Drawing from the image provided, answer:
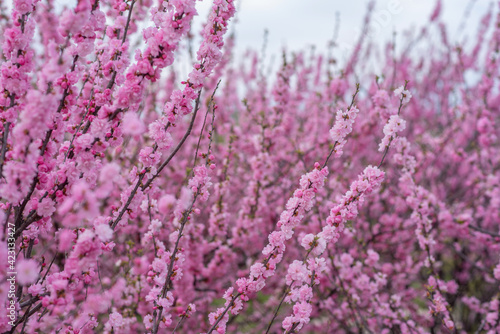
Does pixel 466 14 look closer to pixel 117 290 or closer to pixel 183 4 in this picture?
pixel 183 4

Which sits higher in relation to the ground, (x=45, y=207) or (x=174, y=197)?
(x=174, y=197)

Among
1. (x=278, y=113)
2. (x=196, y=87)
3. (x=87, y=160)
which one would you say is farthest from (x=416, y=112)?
(x=87, y=160)

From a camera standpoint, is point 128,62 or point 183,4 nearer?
point 183,4

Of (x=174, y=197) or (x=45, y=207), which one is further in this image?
(x=174, y=197)

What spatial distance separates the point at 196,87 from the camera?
1849 millimetres

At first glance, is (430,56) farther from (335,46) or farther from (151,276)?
(151,276)

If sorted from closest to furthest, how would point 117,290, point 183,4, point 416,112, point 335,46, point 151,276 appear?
point 183,4, point 117,290, point 151,276, point 335,46, point 416,112

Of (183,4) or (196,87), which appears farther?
(196,87)

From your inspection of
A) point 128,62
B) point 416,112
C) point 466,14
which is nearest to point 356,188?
point 128,62

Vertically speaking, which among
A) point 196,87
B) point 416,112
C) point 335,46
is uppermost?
point 416,112

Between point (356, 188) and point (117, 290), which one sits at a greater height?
point (356, 188)

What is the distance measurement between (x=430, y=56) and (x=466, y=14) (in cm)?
263

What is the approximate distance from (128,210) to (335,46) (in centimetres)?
409

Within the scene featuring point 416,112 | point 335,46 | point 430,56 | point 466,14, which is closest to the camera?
point 335,46
